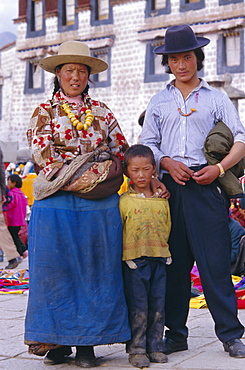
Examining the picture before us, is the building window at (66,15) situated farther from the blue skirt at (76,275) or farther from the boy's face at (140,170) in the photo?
the blue skirt at (76,275)

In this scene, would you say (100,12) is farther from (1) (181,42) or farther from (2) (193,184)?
(2) (193,184)

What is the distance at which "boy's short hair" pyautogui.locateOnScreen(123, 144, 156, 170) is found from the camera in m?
4.12

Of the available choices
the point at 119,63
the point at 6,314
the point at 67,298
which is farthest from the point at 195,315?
the point at 119,63

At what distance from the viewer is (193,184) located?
4.21 meters

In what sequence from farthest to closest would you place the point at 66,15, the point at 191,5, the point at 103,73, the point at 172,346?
1. the point at 66,15
2. the point at 103,73
3. the point at 191,5
4. the point at 172,346

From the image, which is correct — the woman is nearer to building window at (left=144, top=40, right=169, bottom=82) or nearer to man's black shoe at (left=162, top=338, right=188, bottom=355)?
man's black shoe at (left=162, top=338, right=188, bottom=355)

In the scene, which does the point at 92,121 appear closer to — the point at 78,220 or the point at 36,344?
the point at 78,220

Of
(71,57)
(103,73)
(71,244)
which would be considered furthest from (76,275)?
(103,73)

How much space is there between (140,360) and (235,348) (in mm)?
610

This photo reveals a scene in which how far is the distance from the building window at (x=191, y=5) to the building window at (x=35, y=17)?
249 inches

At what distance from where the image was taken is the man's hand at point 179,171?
163 inches

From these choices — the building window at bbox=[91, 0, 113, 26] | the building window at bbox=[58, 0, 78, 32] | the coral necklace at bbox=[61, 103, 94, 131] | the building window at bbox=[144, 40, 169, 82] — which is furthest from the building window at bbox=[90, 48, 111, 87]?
the coral necklace at bbox=[61, 103, 94, 131]

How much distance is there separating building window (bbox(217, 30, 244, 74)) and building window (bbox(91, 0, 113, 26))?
15.3ft

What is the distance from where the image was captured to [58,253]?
396cm
